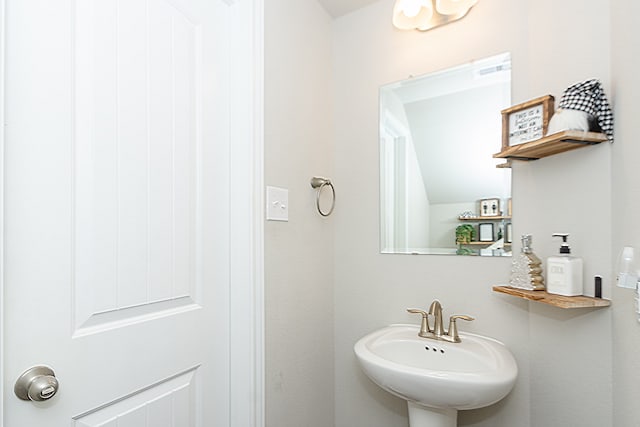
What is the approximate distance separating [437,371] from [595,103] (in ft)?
3.14

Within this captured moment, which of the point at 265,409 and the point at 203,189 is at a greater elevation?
the point at 203,189

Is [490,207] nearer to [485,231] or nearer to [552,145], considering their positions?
[485,231]

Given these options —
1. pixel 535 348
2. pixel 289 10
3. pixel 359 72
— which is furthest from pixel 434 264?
pixel 289 10

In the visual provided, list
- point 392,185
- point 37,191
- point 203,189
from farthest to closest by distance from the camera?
point 392,185, point 203,189, point 37,191

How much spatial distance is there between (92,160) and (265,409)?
100 cm

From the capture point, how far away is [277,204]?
139 centimetres

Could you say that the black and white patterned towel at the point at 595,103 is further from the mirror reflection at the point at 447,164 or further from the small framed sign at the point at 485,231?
the small framed sign at the point at 485,231

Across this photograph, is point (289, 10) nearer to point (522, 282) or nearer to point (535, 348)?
point (522, 282)

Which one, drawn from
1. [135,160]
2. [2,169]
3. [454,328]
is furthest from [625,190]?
[2,169]

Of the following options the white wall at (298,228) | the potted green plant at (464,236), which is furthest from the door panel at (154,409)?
the potted green plant at (464,236)

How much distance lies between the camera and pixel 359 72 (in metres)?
1.80

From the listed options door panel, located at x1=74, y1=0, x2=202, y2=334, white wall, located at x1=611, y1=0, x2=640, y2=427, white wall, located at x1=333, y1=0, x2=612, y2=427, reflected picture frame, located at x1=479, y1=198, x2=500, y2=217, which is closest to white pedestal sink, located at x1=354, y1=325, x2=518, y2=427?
white wall, located at x1=333, y1=0, x2=612, y2=427

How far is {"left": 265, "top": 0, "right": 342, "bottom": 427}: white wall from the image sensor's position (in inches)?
54.2

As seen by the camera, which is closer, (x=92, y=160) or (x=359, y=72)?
(x=92, y=160)
